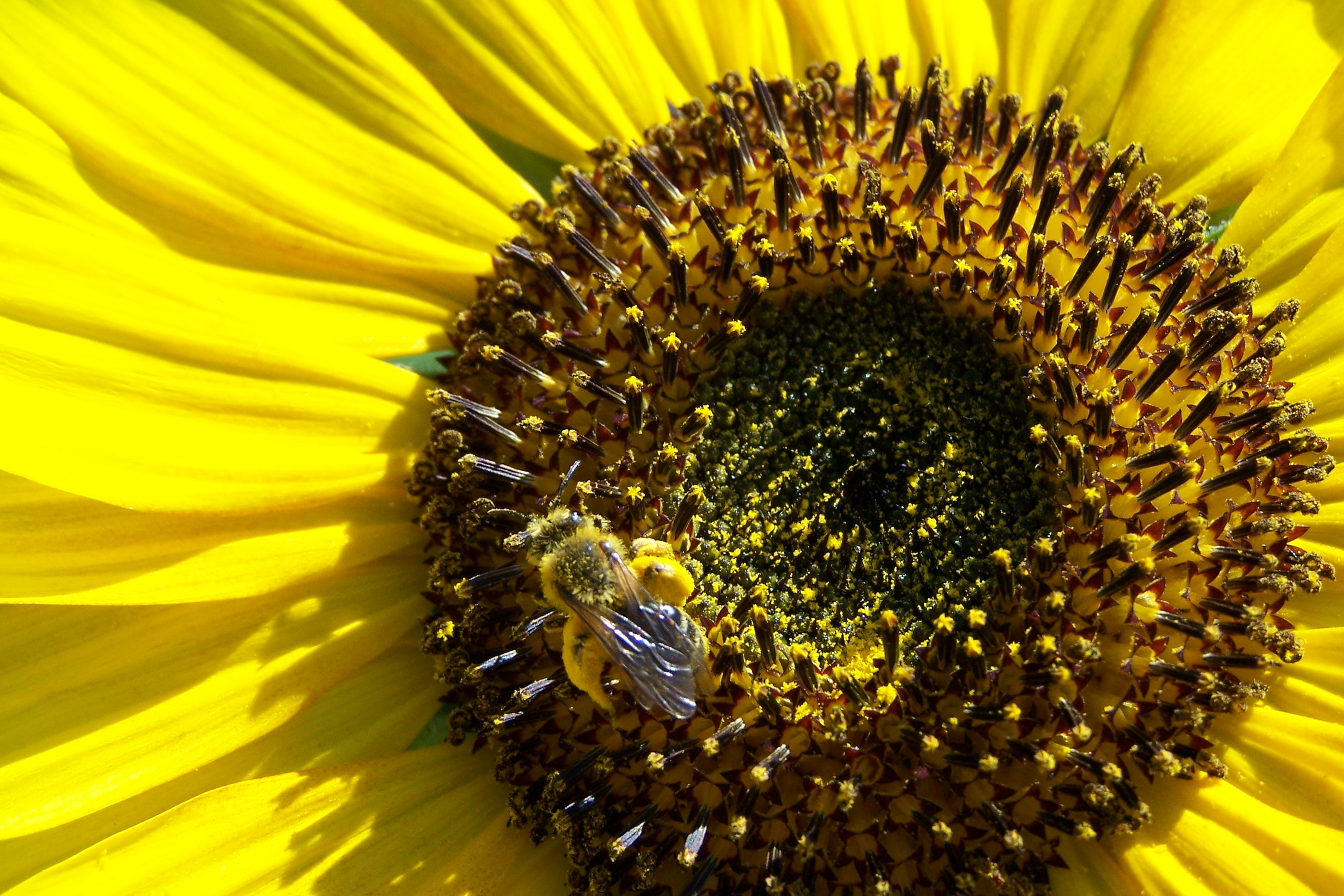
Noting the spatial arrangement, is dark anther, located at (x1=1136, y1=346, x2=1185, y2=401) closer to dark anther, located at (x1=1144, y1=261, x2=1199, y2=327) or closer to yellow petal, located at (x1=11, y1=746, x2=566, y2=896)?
dark anther, located at (x1=1144, y1=261, x2=1199, y2=327)

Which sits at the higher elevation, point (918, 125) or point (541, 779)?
point (918, 125)

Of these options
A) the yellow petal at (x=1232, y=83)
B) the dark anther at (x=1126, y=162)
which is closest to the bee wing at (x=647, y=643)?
the dark anther at (x=1126, y=162)

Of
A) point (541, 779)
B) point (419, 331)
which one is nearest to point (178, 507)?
point (419, 331)

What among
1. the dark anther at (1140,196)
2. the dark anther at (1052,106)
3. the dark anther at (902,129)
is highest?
the dark anther at (1052,106)

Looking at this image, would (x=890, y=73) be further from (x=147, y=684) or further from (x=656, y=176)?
(x=147, y=684)

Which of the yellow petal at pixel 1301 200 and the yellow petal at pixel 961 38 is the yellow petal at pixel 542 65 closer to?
the yellow petal at pixel 961 38

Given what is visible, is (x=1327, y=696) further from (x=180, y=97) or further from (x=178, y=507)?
(x=180, y=97)
